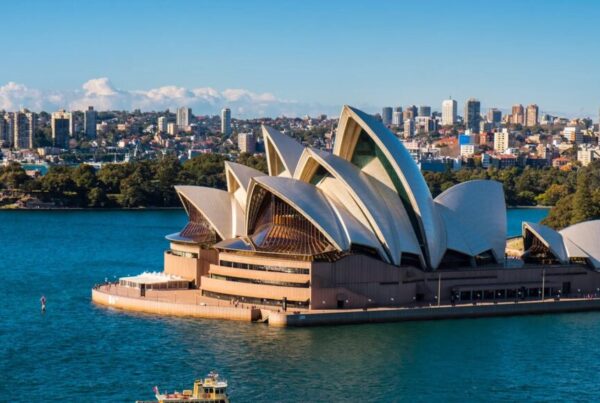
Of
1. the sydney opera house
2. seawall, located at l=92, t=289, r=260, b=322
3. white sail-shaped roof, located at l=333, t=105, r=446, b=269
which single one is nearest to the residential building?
the sydney opera house

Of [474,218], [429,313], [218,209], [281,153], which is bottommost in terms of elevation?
[429,313]

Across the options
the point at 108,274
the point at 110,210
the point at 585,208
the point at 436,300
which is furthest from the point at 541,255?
the point at 110,210

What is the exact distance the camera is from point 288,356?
120ft

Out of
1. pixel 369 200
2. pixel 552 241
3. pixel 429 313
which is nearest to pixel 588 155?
pixel 552 241

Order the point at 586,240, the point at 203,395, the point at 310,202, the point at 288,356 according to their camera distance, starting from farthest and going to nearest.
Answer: the point at 586,240
the point at 310,202
the point at 288,356
the point at 203,395

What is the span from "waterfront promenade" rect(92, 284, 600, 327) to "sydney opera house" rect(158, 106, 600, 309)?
3.23 ft

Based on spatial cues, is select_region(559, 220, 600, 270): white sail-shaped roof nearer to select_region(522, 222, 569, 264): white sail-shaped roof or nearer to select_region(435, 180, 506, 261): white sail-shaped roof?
select_region(522, 222, 569, 264): white sail-shaped roof

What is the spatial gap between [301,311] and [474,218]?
32.4 ft

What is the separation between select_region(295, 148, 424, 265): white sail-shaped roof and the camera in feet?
147

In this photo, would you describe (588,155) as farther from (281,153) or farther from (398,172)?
(398,172)

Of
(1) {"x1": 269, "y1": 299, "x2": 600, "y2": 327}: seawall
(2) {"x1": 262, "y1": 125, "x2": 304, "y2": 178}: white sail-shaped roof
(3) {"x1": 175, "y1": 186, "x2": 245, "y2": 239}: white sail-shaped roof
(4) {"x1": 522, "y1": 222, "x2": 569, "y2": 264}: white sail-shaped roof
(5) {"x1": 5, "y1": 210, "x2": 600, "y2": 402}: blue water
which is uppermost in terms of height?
(2) {"x1": 262, "y1": 125, "x2": 304, "y2": 178}: white sail-shaped roof

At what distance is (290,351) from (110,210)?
2546 inches

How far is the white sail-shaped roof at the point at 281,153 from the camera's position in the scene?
48.8 metres

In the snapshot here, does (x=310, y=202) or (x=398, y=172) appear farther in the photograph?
(x=398, y=172)
